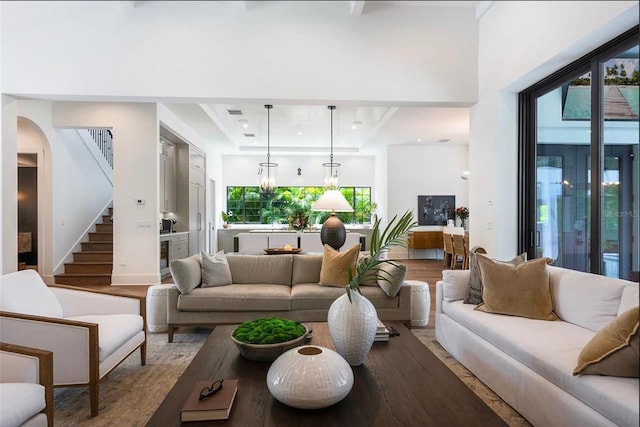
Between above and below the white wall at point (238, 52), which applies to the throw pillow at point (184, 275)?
below

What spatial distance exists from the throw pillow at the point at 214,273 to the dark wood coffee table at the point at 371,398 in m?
1.68

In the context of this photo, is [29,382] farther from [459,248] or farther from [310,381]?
[459,248]

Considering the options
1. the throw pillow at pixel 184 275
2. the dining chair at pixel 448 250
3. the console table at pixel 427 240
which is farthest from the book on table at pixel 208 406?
the console table at pixel 427 240

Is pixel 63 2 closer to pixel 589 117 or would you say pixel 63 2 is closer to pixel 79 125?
pixel 79 125

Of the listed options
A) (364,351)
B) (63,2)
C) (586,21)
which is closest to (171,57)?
(63,2)

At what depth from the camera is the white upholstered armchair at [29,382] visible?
5.49ft

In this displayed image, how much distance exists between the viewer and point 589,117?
62.4 inches

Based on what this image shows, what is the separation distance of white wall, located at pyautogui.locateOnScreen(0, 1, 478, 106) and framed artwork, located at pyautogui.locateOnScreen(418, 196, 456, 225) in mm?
5652

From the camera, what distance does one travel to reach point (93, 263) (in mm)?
6785

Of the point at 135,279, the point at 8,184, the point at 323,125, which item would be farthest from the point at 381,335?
the point at 323,125

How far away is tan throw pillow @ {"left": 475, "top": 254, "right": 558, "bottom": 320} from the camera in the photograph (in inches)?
101

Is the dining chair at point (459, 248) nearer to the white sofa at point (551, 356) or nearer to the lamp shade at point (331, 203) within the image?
the lamp shade at point (331, 203)

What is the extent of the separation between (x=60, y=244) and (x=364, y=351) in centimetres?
665

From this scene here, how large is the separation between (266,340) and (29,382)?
43.3 inches
